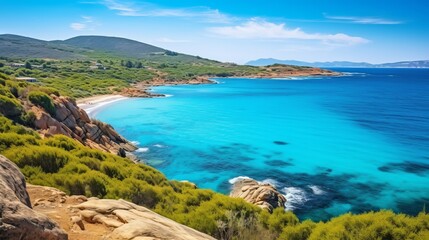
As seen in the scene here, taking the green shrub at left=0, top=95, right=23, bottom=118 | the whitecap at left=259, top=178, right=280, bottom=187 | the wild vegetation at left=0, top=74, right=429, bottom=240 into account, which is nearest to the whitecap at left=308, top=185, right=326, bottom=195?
the whitecap at left=259, top=178, right=280, bottom=187

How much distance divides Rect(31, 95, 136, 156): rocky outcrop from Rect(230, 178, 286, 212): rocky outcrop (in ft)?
49.2

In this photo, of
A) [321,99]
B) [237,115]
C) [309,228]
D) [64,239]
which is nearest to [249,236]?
[309,228]

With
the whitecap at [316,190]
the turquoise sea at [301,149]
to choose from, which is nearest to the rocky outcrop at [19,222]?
the turquoise sea at [301,149]

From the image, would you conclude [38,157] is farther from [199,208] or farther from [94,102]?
[94,102]

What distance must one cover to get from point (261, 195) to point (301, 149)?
70.9 feet

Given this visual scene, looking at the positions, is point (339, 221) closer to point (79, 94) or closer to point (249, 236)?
point (249, 236)

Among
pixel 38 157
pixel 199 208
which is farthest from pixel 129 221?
pixel 38 157

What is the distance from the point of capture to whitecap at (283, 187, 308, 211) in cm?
2769

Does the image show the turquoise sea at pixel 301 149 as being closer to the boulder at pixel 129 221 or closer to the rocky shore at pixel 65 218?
the boulder at pixel 129 221

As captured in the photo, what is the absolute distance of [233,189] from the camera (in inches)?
1227

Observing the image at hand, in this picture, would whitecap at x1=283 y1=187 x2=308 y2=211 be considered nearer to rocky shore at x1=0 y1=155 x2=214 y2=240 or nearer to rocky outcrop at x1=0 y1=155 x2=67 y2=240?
rocky shore at x1=0 y1=155 x2=214 y2=240

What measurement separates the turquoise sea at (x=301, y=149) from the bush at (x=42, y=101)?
36.8ft

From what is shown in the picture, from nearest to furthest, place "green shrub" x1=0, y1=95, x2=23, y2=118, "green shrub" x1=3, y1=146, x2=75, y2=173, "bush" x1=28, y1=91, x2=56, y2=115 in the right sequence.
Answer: "green shrub" x1=3, y1=146, x2=75, y2=173
"green shrub" x1=0, y1=95, x2=23, y2=118
"bush" x1=28, y1=91, x2=56, y2=115

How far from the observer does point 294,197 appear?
1164 inches
